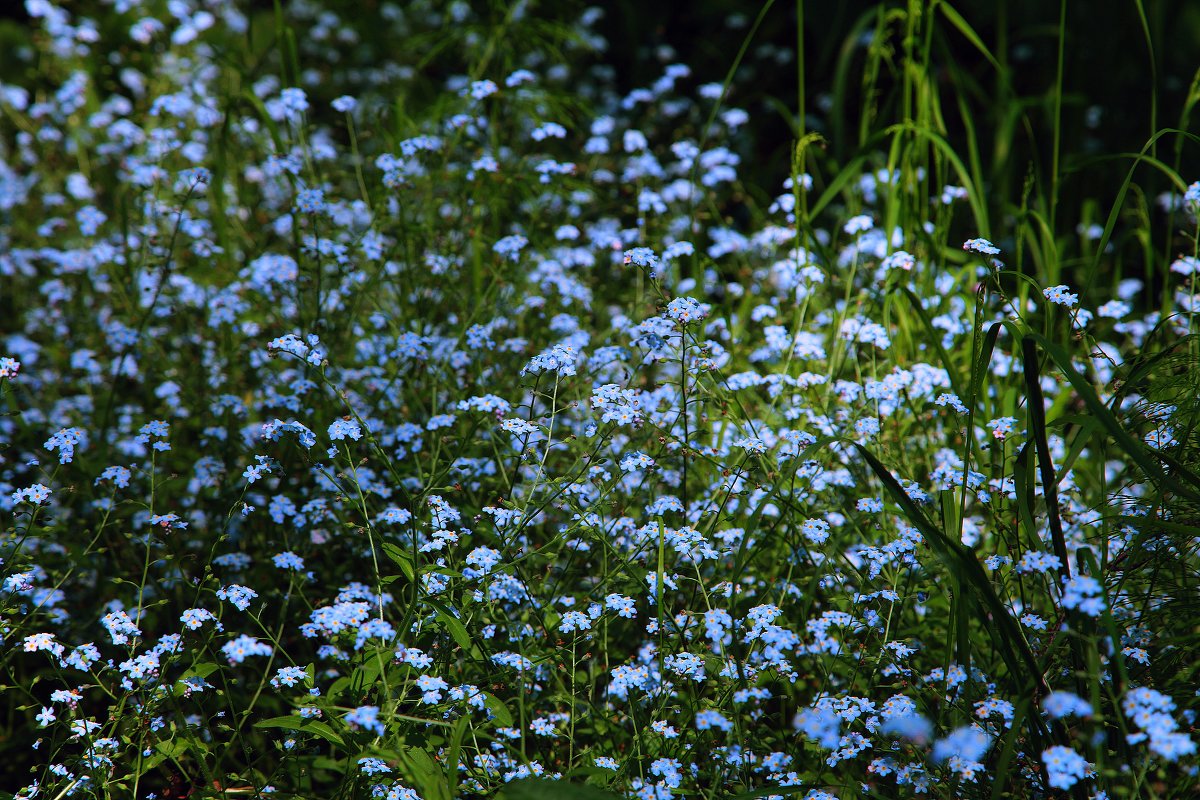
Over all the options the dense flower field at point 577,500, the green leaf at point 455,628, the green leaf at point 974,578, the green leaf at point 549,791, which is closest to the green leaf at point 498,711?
the dense flower field at point 577,500

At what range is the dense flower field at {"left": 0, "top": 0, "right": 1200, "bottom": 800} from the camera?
220 centimetres

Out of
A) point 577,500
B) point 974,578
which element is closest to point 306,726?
point 577,500

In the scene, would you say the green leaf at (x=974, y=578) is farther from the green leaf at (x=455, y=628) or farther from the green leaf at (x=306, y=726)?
the green leaf at (x=306, y=726)

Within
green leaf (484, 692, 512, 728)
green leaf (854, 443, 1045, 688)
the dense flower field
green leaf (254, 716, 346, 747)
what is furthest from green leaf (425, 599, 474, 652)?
green leaf (854, 443, 1045, 688)

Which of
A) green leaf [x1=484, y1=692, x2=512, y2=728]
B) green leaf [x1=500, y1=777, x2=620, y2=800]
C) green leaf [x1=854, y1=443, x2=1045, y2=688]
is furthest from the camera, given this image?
green leaf [x1=484, y1=692, x2=512, y2=728]

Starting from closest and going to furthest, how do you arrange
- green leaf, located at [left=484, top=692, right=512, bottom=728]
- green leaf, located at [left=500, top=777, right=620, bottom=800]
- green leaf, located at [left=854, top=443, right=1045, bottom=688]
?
green leaf, located at [left=500, top=777, right=620, bottom=800] → green leaf, located at [left=854, top=443, right=1045, bottom=688] → green leaf, located at [left=484, top=692, right=512, bottom=728]

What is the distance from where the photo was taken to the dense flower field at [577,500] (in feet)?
7.23

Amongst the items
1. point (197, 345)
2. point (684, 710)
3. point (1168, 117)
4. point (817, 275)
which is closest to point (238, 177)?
point (197, 345)

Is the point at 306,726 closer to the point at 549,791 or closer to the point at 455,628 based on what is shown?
the point at 455,628

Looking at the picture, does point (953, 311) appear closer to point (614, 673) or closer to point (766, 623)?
point (766, 623)

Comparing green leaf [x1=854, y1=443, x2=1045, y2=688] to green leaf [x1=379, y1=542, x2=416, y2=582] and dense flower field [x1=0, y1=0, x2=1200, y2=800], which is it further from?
green leaf [x1=379, y1=542, x2=416, y2=582]

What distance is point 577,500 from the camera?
269 cm

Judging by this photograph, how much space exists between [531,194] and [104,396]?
1824 millimetres

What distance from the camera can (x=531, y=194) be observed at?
409cm
